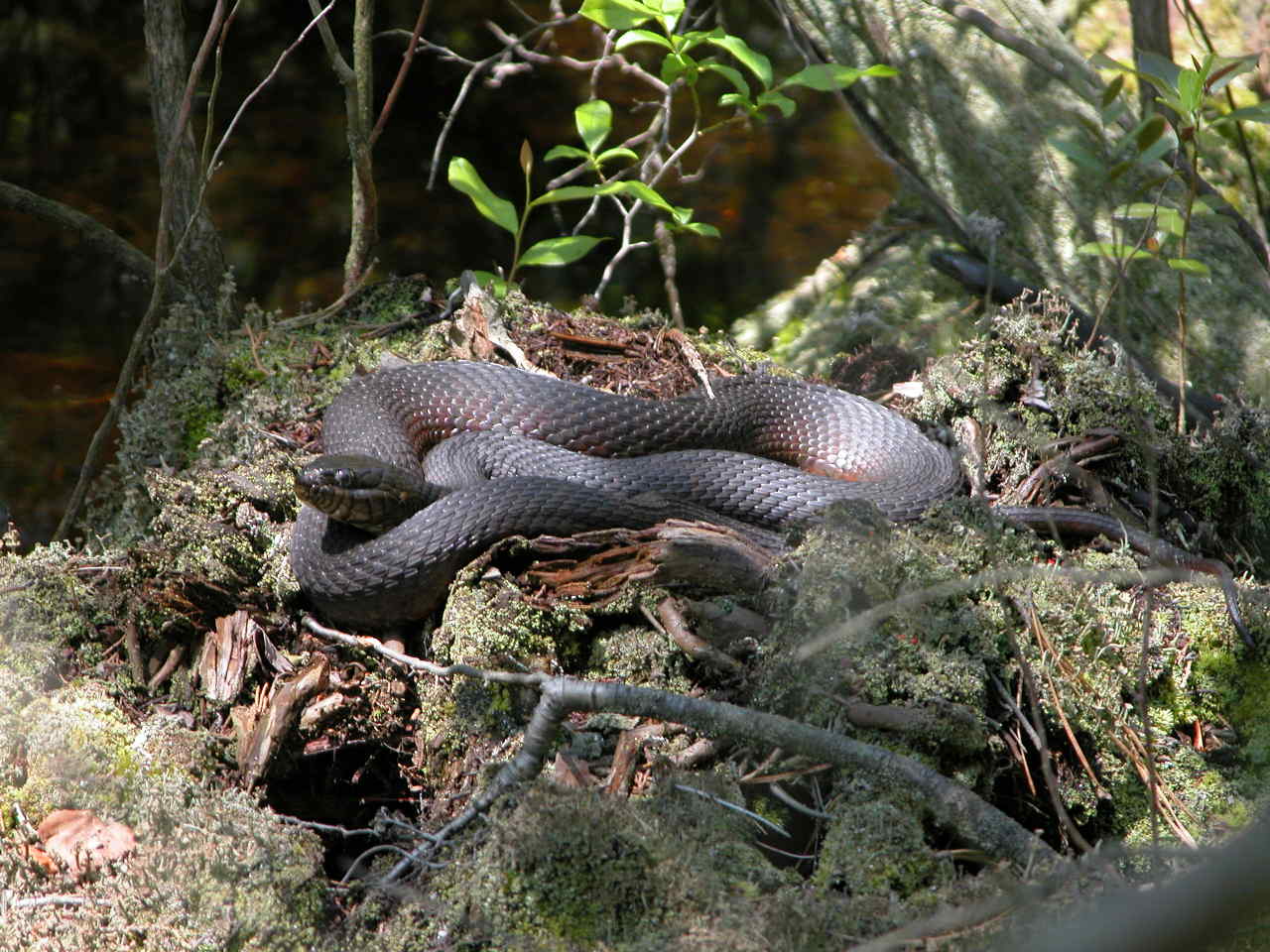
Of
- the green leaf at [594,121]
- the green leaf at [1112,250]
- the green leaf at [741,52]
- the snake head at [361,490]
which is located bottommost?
the snake head at [361,490]

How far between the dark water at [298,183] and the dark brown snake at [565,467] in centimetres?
290

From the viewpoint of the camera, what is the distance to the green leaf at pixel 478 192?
5602mm

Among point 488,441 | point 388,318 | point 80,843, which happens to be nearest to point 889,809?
point 80,843

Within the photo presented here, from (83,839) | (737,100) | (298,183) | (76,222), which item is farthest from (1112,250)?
(298,183)

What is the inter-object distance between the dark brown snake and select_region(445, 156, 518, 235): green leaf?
→ 1.15 m

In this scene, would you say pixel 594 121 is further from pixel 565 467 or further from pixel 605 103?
pixel 565 467

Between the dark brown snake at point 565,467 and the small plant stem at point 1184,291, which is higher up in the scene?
the small plant stem at point 1184,291

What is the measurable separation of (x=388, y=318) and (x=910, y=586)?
3587mm

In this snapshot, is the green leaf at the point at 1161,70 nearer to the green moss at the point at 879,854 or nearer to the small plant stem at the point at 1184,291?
the small plant stem at the point at 1184,291

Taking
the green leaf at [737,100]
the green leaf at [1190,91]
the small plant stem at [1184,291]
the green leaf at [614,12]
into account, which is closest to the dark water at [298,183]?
the green leaf at [737,100]

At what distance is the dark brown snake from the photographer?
3684 millimetres

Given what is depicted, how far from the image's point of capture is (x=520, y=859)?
243 centimetres

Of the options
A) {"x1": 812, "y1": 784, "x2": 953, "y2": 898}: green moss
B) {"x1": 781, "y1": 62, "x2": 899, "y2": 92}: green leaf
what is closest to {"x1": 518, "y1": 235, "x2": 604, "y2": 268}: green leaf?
{"x1": 781, "y1": 62, "x2": 899, "y2": 92}: green leaf

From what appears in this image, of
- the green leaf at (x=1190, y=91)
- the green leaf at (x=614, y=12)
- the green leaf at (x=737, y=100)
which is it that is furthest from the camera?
the green leaf at (x=737, y=100)
